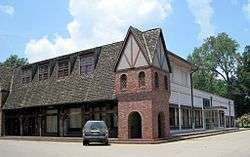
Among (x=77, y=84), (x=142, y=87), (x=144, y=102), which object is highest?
(x=77, y=84)

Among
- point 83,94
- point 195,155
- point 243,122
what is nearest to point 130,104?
point 83,94

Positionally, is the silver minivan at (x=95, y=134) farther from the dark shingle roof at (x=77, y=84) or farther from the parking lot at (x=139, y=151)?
the dark shingle roof at (x=77, y=84)

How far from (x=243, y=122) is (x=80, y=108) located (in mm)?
41757

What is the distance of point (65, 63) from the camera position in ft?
124

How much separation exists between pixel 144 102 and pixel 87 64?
9039mm

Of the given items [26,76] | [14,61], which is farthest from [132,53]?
[14,61]

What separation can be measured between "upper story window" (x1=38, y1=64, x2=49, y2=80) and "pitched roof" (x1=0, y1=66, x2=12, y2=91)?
17.1ft

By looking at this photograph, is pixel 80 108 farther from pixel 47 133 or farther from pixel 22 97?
pixel 22 97

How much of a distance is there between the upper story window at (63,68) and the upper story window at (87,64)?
2.05 meters

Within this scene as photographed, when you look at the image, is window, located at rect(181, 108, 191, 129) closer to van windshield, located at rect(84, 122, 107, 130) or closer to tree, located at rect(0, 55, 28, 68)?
van windshield, located at rect(84, 122, 107, 130)

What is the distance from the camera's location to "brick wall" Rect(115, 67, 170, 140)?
92.9ft

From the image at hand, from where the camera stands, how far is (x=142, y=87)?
95.5ft

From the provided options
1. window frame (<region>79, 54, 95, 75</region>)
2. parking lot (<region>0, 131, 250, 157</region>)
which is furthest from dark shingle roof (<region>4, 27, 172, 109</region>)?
parking lot (<region>0, 131, 250, 157</region>)

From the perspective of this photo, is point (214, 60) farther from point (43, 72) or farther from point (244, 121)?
point (43, 72)
